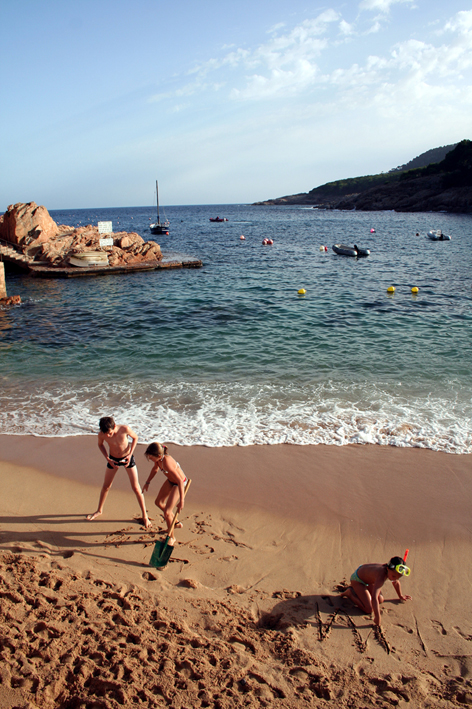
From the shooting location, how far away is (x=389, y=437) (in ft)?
25.3

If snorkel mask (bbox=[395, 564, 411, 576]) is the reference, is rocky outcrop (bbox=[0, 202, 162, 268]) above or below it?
above

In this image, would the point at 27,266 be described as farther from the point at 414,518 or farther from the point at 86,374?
the point at 414,518

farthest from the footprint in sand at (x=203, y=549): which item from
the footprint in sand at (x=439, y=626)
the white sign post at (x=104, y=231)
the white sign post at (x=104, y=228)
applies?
the white sign post at (x=104, y=228)

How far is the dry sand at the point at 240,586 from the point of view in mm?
3279

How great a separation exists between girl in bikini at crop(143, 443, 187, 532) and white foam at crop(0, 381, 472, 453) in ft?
7.68

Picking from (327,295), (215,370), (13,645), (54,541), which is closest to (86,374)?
(215,370)

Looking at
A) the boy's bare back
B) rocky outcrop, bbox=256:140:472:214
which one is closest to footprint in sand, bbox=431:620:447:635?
the boy's bare back

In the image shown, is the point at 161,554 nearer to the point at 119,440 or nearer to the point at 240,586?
the point at 240,586

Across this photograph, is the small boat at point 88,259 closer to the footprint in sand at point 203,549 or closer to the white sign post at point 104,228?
the white sign post at point 104,228

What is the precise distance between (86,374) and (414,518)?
8324 mm

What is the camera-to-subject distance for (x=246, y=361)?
11688mm

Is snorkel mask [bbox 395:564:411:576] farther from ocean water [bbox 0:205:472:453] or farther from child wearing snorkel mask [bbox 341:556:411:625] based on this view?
ocean water [bbox 0:205:472:453]

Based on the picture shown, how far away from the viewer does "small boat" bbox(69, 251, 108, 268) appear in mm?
26200

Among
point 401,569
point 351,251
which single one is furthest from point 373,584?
point 351,251
